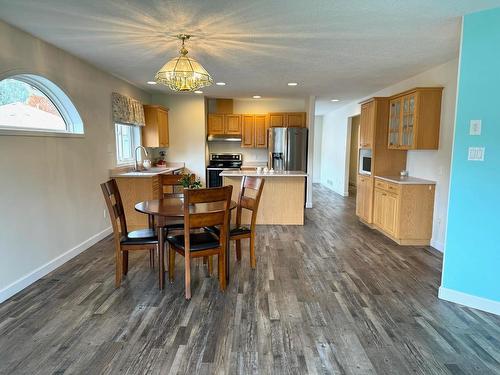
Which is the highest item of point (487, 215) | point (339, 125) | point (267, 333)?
point (339, 125)

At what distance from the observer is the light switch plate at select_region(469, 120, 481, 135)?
265 cm

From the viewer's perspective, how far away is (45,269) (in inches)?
133

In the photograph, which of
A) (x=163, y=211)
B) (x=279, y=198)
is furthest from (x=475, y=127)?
(x=279, y=198)

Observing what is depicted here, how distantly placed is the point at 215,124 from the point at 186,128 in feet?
2.75

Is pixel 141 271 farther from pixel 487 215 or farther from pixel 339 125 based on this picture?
pixel 339 125

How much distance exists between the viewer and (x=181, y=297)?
9.50ft

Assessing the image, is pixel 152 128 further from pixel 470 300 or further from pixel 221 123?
pixel 470 300

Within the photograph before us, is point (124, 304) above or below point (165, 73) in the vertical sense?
below

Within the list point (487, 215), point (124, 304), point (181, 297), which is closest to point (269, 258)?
point (181, 297)

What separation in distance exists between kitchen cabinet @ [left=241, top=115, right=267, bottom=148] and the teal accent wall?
5284mm

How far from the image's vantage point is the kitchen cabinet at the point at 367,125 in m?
5.24

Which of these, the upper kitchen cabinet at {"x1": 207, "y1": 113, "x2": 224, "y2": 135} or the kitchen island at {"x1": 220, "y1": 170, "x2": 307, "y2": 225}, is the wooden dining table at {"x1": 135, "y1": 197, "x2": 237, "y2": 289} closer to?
the kitchen island at {"x1": 220, "y1": 170, "x2": 307, "y2": 225}

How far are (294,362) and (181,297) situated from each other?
1267 millimetres

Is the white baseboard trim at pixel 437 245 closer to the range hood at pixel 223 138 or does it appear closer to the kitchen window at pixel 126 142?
the range hood at pixel 223 138
